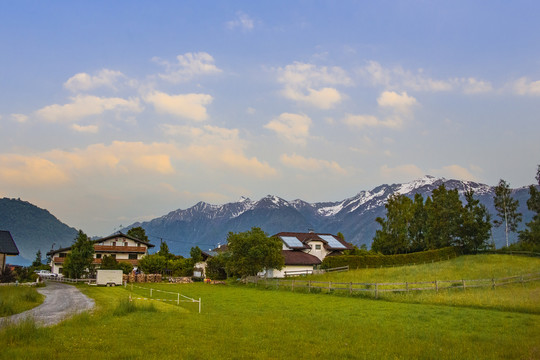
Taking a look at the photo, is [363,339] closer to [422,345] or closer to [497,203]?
[422,345]

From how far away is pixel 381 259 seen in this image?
238 feet

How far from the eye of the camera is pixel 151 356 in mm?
12914

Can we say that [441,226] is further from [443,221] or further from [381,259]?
[381,259]

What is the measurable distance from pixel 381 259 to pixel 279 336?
5967 centimetres

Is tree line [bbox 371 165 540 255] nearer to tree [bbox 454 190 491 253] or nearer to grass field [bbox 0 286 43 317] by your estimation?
tree [bbox 454 190 491 253]

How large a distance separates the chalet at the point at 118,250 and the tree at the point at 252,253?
33.9 m

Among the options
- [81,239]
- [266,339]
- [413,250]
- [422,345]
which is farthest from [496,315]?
[413,250]

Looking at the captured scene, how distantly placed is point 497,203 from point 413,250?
30.8 meters

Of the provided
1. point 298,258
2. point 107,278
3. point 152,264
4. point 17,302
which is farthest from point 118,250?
point 17,302

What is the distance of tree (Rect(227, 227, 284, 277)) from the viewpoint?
2430 inches

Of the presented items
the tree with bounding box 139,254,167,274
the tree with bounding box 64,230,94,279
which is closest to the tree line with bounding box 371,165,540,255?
the tree with bounding box 139,254,167,274

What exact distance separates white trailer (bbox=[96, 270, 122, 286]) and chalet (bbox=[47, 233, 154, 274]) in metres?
30.8

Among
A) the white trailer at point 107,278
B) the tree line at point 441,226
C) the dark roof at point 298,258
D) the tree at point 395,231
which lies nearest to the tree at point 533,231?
the tree line at point 441,226

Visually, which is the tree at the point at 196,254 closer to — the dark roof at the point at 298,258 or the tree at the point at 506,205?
the dark roof at the point at 298,258
